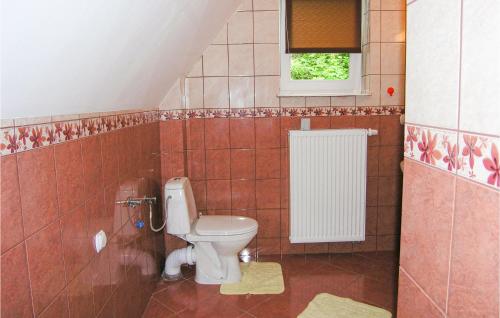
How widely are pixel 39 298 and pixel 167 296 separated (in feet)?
5.27

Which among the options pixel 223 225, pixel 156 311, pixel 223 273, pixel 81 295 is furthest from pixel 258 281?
pixel 81 295

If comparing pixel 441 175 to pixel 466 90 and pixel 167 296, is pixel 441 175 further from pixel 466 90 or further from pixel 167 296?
pixel 167 296

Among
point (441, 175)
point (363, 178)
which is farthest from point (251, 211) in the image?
point (441, 175)

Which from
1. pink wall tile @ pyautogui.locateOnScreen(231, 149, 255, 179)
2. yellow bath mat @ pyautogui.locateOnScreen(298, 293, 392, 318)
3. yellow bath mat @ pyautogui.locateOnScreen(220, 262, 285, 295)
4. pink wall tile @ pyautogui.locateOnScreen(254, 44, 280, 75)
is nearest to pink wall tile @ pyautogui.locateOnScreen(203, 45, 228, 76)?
pink wall tile @ pyautogui.locateOnScreen(254, 44, 280, 75)

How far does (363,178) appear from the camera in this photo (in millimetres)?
3158

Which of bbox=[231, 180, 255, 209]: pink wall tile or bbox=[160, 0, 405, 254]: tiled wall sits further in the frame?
bbox=[231, 180, 255, 209]: pink wall tile

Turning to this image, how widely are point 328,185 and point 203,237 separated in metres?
1.10

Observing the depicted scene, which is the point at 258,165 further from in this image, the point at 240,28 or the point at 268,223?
the point at 240,28

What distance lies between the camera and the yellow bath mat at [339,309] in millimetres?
2449

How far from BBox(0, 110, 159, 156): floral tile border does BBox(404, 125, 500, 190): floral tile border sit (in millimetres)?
1067

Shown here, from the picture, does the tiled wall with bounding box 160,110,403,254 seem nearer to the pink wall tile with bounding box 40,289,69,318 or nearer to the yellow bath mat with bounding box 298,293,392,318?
the yellow bath mat with bounding box 298,293,392,318

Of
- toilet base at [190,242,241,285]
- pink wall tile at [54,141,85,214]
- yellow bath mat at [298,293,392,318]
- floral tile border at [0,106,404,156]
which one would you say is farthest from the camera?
toilet base at [190,242,241,285]

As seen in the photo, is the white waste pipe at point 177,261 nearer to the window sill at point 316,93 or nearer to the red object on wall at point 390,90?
the window sill at point 316,93

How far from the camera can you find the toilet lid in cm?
273
